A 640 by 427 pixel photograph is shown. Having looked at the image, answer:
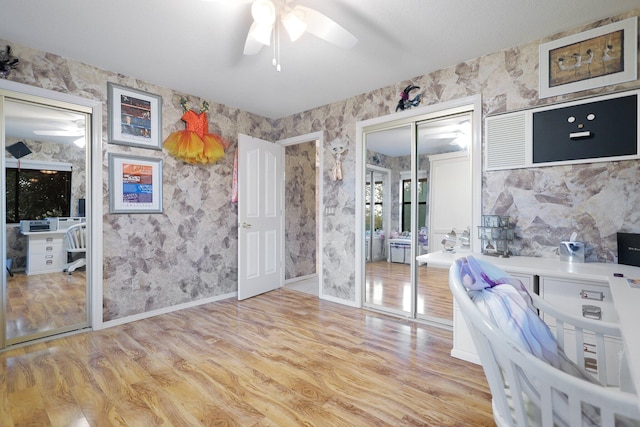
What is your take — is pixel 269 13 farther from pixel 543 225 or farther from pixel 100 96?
pixel 543 225

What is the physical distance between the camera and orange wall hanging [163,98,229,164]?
3.28 meters

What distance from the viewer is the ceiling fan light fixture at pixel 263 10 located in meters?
1.69

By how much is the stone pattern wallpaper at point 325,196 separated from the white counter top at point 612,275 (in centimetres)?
27

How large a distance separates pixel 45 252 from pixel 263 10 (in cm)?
327

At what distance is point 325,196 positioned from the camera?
3830mm

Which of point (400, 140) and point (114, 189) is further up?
point (400, 140)

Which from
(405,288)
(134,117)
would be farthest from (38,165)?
(405,288)

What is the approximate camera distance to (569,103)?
221cm

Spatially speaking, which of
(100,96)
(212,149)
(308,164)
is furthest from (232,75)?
(308,164)

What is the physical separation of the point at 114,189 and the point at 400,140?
115 inches

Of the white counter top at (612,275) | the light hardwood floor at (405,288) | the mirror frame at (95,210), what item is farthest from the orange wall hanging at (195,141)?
the white counter top at (612,275)

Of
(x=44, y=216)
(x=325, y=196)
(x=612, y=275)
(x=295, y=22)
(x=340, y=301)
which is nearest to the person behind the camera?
(x=612, y=275)

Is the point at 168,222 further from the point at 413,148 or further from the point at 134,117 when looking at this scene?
the point at 413,148

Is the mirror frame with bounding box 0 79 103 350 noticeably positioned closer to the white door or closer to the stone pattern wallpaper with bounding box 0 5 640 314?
the stone pattern wallpaper with bounding box 0 5 640 314
